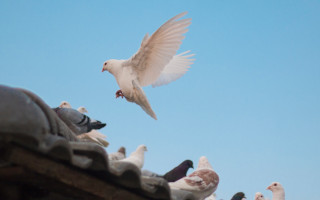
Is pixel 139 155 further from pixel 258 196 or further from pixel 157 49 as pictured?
pixel 258 196

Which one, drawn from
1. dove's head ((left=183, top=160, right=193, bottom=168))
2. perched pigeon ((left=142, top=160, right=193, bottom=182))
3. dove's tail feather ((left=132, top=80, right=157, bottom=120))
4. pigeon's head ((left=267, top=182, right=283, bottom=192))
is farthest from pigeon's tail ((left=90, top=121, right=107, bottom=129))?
pigeon's head ((left=267, top=182, right=283, bottom=192))

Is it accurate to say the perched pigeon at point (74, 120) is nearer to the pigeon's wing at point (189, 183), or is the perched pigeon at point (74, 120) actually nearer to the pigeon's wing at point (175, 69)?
the pigeon's wing at point (189, 183)

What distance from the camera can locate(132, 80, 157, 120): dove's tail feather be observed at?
1000 cm

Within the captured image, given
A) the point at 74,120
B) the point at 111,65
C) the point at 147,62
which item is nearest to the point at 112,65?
the point at 111,65

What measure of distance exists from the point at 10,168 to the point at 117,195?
735 millimetres

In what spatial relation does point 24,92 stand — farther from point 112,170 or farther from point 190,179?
point 190,179

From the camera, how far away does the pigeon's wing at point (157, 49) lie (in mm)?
9289

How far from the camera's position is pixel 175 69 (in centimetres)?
1245

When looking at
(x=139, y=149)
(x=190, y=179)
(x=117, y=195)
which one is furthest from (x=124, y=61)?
(x=117, y=195)

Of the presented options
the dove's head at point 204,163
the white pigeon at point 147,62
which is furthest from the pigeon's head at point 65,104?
the dove's head at point 204,163

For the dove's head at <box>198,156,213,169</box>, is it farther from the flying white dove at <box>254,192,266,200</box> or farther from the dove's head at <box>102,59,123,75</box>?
the flying white dove at <box>254,192,266,200</box>

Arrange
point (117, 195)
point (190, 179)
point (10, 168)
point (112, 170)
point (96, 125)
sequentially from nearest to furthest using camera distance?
point (10, 168), point (112, 170), point (117, 195), point (96, 125), point (190, 179)

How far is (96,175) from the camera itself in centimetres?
290

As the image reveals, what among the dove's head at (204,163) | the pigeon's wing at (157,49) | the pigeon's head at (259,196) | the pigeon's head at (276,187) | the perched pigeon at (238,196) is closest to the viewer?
the dove's head at (204,163)
